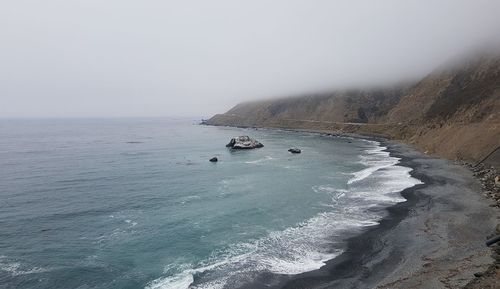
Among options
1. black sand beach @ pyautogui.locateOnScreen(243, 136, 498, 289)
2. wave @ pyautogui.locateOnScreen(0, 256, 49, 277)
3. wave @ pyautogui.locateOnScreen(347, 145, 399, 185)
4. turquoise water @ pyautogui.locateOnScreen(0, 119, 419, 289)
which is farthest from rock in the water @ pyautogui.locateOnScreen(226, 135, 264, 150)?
wave @ pyautogui.locateOnScreen(0, 256, 49, 277)

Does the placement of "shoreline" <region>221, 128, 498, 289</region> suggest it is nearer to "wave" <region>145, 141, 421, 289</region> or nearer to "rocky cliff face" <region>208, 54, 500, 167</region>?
"wave" <region>145, 141, 421, 289</region>

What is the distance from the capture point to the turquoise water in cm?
3650

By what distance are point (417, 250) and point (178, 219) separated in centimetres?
2890

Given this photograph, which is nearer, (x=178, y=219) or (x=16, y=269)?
(x=16, y=269)

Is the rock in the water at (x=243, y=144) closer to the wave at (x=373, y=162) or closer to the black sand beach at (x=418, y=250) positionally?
the wave at (x=373, y=162)

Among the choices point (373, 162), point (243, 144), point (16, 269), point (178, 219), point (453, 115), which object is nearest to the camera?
point (16, 269)

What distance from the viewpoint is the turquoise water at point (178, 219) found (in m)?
36.5

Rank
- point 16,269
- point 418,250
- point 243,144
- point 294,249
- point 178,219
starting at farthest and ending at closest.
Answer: point 243,144
point 178,219
point 294,249
point 418,250
point 16,269

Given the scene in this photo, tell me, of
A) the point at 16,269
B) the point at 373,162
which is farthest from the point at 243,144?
the point at 16,269

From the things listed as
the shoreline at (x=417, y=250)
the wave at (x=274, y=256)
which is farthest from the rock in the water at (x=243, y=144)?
the wave at (x=274, y=256)

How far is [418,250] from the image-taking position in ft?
127

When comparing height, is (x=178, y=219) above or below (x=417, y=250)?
below

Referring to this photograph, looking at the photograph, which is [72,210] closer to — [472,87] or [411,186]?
[411,186]

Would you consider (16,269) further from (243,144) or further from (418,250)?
(243,144)
